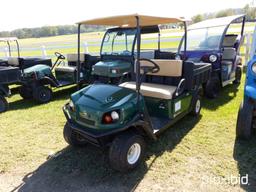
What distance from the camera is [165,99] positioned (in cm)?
332

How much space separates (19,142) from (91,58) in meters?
3.47

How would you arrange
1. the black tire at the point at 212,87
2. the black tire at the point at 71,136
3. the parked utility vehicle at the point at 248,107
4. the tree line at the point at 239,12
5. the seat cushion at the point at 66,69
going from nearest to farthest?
the parked utility vehicle at the point at 248,107, the black tire at the point at 71,136, the black tire at the point at 212,87, the seat cushion at the point at 66,69, the tree line at the point at 239,12

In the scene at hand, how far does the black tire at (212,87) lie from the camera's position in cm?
500

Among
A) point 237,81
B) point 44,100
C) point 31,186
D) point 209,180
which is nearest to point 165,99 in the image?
point 209,180

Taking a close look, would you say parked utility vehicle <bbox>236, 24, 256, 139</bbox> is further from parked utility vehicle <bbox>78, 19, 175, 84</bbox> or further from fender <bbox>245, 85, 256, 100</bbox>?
parked utility vehicle <bbox>78, 19, 175, 84</bbox>

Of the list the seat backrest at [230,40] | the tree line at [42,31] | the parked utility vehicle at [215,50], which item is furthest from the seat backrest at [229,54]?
the tree line at [42,31]

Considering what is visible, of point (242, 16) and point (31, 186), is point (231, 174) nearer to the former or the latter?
point (31, 186)

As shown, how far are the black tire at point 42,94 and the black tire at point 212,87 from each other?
3.80 meters

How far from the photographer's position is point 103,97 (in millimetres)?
2754

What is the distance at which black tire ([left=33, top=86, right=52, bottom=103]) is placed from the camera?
5.54 metres

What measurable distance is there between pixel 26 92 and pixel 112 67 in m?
2.39

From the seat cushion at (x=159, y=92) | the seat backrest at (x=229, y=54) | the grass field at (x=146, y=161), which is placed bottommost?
the grass field at (x=146, y=161)

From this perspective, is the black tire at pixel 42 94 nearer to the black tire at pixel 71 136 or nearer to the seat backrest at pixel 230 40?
the black tire at pixel 71 136

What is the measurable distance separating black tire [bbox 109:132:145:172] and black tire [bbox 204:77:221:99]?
2898 mm
